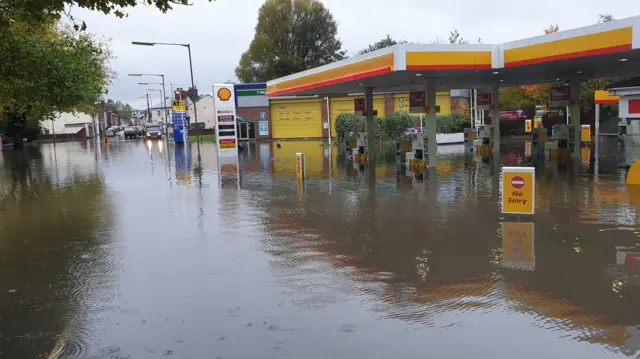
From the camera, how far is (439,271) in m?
7.17

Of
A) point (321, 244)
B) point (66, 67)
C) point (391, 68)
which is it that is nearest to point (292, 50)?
point (66, 67)

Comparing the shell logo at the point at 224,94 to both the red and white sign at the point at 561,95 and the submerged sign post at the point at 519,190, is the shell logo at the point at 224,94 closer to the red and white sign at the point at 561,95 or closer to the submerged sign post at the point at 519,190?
the red and white sign at the point at 561,95

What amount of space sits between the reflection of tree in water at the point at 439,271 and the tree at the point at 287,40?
5797 cm

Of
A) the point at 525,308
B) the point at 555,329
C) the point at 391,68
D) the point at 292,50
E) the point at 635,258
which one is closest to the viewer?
the point at 555,329

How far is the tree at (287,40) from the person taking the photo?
66875 mm

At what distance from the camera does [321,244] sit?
888 cm

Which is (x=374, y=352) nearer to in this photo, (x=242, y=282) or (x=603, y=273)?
(x=242, y=282)

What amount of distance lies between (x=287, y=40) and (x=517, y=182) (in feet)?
200

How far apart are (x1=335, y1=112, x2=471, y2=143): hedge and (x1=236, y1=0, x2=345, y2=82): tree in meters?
29.3

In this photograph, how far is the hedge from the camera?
38000mm

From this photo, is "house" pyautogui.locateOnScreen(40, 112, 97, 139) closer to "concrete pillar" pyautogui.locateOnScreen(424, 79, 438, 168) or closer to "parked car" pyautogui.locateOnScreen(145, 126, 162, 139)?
"parked car" pyautogui.locateOnScreen(145, 126, 162, 139)

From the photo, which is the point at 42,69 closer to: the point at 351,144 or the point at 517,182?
the point at 351,144

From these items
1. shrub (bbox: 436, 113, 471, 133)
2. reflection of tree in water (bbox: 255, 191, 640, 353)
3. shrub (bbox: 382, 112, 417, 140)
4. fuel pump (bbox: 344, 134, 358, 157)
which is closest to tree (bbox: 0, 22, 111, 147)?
reflection of tree in water (bbox: 255, 191, 640, 353)

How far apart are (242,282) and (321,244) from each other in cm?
223
